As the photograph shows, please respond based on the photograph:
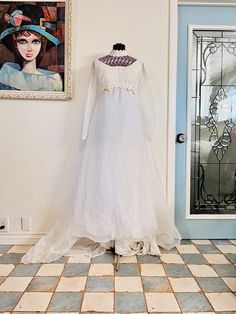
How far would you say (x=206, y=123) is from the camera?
2.27 meters

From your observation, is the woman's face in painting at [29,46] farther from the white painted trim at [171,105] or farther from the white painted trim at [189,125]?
the white painted trim at [189,125]

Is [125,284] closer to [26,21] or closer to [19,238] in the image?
[19,238]

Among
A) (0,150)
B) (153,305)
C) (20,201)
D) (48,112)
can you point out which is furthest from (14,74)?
(153,305)

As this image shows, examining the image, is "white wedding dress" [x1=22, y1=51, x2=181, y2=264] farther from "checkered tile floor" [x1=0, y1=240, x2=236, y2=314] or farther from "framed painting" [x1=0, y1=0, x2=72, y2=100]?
"framed painting" [x1=0, y1=0, x2=72, y2=100]

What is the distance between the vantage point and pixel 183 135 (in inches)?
88.0

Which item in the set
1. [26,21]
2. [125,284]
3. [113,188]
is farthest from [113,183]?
[26,21]

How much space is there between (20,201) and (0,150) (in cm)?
42

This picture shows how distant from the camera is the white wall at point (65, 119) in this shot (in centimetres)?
213

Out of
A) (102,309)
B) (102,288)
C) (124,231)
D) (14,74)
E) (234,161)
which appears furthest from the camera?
(234,161)

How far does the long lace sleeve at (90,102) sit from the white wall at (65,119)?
13 centimetres

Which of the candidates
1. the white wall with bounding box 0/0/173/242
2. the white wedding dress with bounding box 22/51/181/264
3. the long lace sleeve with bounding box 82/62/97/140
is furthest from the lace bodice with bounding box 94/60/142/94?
the white wall with bounding box 0/0/173/242

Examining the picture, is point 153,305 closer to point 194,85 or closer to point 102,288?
point 102,288

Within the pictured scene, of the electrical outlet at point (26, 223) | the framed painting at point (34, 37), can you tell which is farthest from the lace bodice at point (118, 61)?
the electrical outlet at point (26, 223)

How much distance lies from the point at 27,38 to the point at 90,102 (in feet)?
2.24
